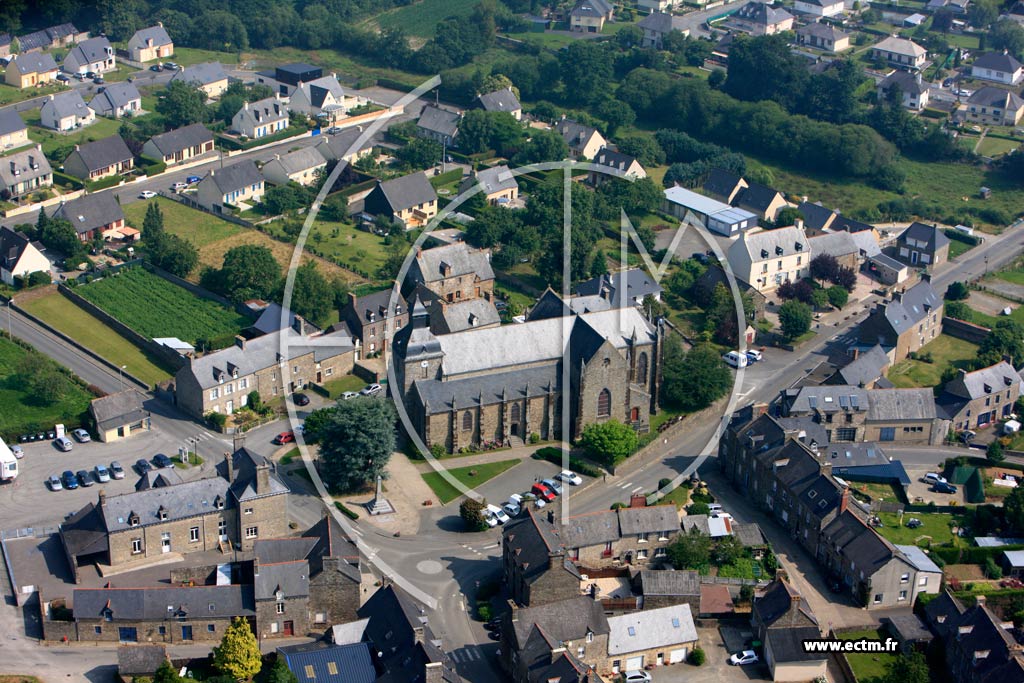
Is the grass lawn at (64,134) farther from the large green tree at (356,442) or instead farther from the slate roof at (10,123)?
the large green tree at (356,442)

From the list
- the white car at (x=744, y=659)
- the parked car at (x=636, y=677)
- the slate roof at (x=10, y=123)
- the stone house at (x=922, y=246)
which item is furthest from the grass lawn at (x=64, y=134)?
the white car at (x=744, y=659)

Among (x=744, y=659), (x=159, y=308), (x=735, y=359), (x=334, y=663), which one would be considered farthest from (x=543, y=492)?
(x=159, y=308)

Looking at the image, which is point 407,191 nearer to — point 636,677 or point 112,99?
point 112,99

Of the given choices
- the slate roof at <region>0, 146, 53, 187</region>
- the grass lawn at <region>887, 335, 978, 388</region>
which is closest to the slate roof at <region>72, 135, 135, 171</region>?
the slate roof at <region>0, 146, 53, 187</region>

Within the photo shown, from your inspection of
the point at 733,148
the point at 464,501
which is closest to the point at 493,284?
the point at 464,501

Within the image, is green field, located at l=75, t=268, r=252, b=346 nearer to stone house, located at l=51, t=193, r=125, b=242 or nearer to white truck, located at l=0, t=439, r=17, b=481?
stone house, located at l=51, t=193, r=125, b=242

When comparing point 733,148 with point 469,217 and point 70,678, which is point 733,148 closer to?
point 469,217

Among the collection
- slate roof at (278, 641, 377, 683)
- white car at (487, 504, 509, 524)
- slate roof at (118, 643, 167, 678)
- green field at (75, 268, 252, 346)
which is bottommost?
white car at (487, 504, 509, 524)
